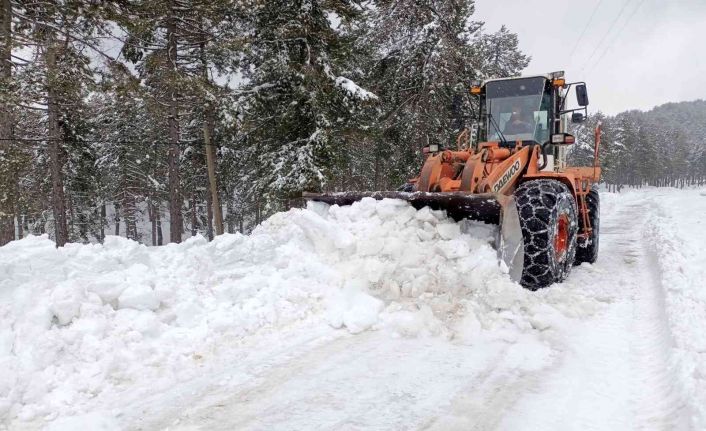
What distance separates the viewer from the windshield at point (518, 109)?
7.84m

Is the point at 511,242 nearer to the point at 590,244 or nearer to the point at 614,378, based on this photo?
the point at 614,378

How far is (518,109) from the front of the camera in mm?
8023

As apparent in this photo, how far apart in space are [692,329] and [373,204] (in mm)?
3662

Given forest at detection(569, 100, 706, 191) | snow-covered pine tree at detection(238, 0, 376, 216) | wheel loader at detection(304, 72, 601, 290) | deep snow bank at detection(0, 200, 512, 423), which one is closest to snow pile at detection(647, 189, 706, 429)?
wheel loader at detection(304, 72, 601, 290)

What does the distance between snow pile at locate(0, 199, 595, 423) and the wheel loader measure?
0.34 metres

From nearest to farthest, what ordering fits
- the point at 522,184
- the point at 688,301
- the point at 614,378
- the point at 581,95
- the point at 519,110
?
the point at 614,378 → the point at 688,301 → the point at 522,184 → the point at 581,95 → the point at 519,110

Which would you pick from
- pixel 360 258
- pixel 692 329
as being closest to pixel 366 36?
pixel 360 258

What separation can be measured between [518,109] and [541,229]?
2.82 meters

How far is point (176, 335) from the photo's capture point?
413 cm

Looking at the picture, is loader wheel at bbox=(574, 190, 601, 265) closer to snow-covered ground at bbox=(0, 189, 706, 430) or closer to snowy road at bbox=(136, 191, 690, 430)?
snow-covered ground at bbox=(0, 189, 706, 430)

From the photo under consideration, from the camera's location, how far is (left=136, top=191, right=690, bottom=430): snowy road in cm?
307

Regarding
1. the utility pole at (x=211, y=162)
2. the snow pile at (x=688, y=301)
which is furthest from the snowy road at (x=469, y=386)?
the utility pole at (x=211, y=162)

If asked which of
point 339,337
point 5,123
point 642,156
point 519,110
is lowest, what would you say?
point 339,337


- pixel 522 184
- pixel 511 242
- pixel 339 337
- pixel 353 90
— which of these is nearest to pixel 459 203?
pixel 511 242
